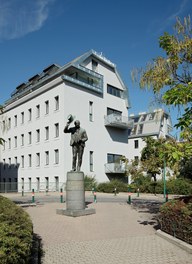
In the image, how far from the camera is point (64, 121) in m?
32.0

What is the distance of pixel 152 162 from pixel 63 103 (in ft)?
36.9

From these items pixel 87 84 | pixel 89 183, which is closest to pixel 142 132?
pixel 87 84

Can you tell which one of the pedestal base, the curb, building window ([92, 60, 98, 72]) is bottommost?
the pedestal base

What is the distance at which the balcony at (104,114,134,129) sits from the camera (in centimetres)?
3750

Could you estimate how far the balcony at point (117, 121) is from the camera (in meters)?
37.5

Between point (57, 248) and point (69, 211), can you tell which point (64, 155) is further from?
point (57, 248)

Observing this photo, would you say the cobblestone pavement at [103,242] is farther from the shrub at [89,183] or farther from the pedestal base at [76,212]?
the shrub at [89,183]

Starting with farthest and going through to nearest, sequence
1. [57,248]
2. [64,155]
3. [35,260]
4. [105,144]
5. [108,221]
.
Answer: [105,144] < [64,155] < [108,221] < [57,248] < [35,260]

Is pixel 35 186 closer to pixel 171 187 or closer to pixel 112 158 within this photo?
pixel 112 158

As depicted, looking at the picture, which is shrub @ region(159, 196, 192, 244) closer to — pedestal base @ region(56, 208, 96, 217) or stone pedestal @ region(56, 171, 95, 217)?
pedestal base @ region(56, 208, 96, 217)

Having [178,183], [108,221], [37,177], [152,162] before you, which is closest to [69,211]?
[108,221]

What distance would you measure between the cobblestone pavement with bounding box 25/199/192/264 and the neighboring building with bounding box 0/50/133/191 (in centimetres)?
2033

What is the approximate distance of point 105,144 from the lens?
123ft

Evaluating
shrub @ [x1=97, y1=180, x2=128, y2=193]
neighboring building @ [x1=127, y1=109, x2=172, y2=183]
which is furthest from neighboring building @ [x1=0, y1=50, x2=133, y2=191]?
neighboring building @ [x1=127, y1=109, x2=172, y2=183]
